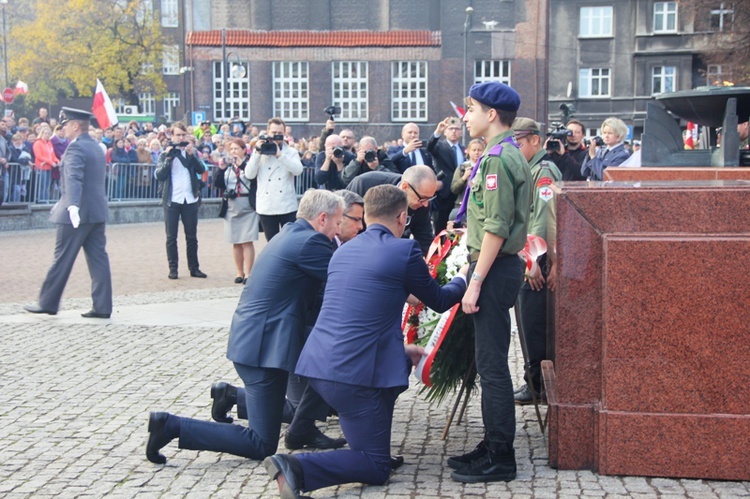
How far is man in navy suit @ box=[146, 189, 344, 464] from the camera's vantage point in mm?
5688

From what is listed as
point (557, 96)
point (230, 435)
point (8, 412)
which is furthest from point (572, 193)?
point (557, 96)

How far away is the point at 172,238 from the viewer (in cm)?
1430

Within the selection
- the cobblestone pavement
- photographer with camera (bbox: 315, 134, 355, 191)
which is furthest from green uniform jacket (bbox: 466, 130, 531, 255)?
photographer with camera (bbox: 315, 134, 355, 191)

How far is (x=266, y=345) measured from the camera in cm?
577

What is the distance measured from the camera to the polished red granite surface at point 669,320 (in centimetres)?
528

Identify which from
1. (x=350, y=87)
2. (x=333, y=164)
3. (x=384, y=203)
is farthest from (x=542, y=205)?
(x=350, y=87)

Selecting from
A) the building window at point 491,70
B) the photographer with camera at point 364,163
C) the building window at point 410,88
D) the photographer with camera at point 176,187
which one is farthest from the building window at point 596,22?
the photographer with camera at point 364,163

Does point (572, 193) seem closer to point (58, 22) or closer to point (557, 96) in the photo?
point (557, 96)

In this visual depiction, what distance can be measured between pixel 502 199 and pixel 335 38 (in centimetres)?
4951

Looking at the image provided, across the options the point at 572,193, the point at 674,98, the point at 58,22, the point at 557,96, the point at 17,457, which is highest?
the point at 58,22

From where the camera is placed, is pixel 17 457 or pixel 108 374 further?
pixel 108 374

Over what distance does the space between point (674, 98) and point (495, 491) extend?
169 inches

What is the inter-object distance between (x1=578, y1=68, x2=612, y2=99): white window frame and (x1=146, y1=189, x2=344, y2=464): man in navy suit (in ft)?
181

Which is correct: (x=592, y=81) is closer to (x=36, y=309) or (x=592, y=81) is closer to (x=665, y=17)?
(x=665, y=17)
